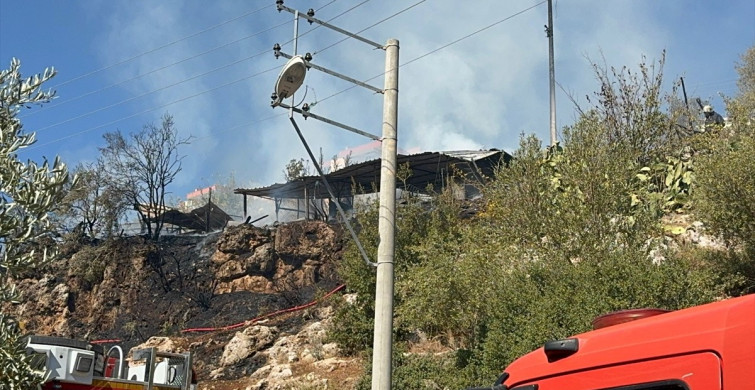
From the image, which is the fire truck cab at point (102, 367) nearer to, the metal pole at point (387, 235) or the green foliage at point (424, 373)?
→ the metal pole at point (387, 235)

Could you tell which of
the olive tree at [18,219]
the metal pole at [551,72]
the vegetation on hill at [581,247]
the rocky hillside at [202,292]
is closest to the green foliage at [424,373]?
the vegetation on hill at [581,247]

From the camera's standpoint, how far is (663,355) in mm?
3543

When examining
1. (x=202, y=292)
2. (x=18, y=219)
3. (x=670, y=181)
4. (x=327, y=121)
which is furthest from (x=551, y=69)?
(x=18, y=219)

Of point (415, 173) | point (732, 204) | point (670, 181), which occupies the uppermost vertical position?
point (415, 173)

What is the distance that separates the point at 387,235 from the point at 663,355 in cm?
667

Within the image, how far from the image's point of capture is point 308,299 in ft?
98.0

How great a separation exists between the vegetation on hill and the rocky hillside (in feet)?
16.5

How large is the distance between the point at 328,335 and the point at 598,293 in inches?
427

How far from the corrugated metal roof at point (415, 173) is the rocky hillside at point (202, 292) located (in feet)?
6.86

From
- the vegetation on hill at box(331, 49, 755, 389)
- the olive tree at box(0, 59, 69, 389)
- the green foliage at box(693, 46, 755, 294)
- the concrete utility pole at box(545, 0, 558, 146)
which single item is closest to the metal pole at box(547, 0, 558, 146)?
the concrete utility pole at box(545, 0, 558, 146)

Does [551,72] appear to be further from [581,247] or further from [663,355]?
[663,355]

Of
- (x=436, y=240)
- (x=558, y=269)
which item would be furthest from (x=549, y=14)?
(x=558, y=269)

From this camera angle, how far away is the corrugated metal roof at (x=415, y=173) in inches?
1173

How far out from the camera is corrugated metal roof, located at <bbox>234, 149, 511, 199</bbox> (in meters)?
29.8
